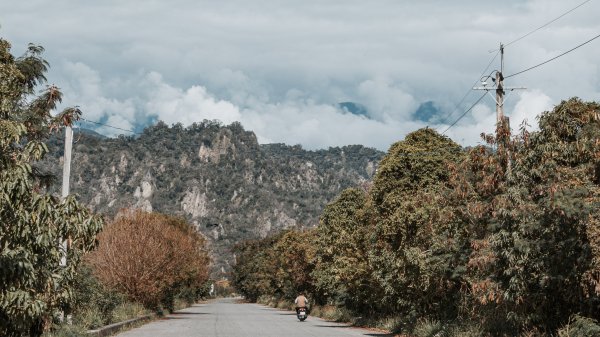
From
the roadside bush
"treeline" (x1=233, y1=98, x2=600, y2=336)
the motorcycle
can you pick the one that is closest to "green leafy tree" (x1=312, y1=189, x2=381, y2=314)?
"treeline" (x1=233, y1=98, x2=600, y2=336)

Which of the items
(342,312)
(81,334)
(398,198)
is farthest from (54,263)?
(342,312)

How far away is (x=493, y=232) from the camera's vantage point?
18.5 meters

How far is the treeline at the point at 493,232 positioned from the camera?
1523cm

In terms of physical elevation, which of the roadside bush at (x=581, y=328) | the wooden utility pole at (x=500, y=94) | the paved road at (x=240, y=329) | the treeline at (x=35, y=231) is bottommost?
the paved road at (x=240, y=329)

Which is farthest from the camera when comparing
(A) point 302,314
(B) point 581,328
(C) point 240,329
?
(A) point 302,314

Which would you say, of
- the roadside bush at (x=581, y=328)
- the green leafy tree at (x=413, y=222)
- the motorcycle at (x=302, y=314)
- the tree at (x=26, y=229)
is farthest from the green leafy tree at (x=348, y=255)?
the tree at (x=26, y=229)

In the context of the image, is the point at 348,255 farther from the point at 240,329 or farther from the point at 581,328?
the point at 581,328

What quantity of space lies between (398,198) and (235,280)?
11046 centimetres

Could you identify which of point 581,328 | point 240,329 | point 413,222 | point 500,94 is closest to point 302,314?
point 240,329

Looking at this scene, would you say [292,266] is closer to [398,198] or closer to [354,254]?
[354,254]

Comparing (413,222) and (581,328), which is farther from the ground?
(413,222)

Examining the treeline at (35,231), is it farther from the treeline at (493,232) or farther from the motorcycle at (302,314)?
the motorcycle at (302,314)

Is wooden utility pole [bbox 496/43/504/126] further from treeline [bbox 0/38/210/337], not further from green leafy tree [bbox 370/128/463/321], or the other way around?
treeline [bbox 0/38/210/337]

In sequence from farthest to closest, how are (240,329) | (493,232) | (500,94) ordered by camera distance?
(240,329) < (500,94) < (493,232)
